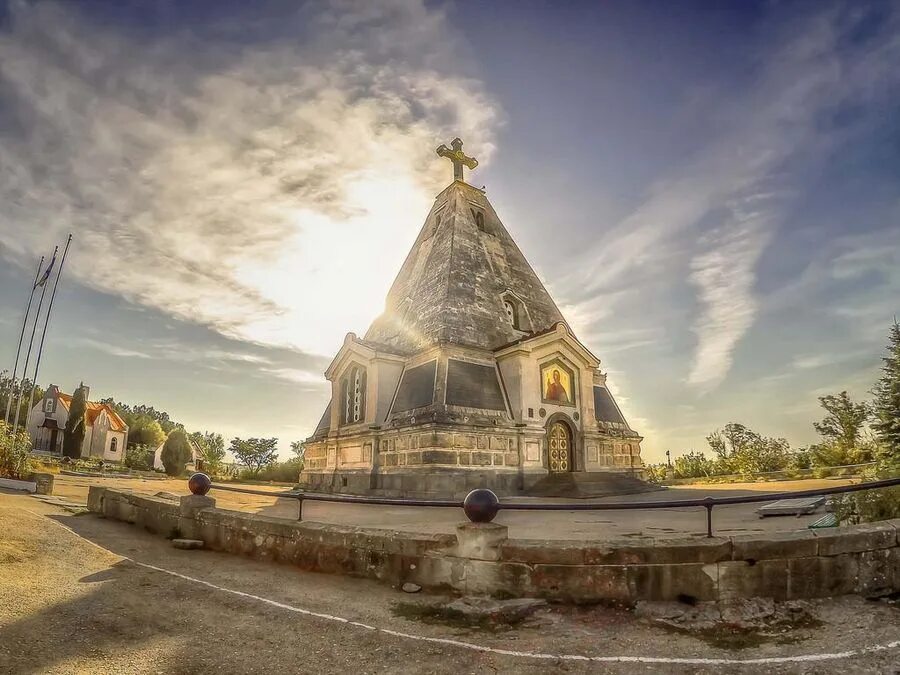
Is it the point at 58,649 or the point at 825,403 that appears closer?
the point at 58,649

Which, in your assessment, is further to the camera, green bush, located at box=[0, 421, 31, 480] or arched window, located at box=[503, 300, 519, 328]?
arched window, located at box=[503, 300, 519, 328]

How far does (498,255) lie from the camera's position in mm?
24609

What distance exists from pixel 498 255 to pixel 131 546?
19.8 m

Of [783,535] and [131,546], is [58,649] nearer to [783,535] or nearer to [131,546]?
[131,546]

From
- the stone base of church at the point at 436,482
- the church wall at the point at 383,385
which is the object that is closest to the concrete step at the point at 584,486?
the stone base of church at the point at 436,482

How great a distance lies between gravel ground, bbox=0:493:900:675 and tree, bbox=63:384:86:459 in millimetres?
45156

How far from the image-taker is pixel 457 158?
89.0ft

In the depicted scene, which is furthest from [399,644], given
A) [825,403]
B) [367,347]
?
[825,403]

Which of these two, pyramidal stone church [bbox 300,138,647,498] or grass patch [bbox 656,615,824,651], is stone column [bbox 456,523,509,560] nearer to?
grass patch [bbox 656,615,824,651]

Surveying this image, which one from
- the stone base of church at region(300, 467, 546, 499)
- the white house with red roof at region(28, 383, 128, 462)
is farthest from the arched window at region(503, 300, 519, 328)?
the white house with red roof at region(28, 383, 128, 462)

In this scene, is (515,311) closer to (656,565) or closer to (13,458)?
(656,565)

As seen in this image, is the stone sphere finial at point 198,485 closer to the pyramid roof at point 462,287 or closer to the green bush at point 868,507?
the green bush at point 868,507

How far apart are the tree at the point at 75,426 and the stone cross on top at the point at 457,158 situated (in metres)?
38.6

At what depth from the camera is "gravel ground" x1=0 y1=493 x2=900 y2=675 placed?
3.78 meters
